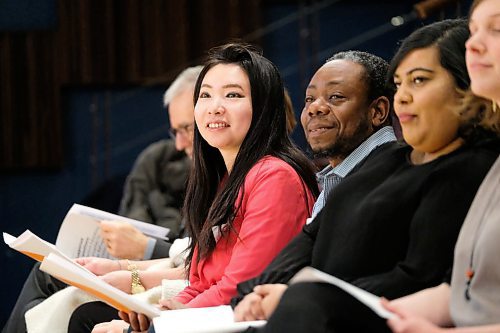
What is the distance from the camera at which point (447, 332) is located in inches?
62.2

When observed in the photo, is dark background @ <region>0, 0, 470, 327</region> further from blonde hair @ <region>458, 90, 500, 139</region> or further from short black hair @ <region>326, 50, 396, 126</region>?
blonde hair @ <region>458, 90, 500, 139</region>

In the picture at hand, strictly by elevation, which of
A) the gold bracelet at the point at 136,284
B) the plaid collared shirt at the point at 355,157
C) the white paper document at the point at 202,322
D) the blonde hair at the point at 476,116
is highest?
the blonde hair at the point at 476,116

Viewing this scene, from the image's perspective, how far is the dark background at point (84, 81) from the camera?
17.6 feet

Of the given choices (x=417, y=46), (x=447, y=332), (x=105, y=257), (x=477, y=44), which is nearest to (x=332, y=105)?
(x=417, y=46)

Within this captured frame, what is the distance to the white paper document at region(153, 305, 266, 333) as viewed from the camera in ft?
6.21

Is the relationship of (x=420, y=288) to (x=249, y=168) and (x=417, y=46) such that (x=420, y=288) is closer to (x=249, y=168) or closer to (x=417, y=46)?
(x=417, y=46)

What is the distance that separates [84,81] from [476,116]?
12.4ft

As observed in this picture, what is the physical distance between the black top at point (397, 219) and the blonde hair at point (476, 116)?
1.6 inches

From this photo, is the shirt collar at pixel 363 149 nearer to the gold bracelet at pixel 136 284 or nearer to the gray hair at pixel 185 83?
the gold bracelet at pixel 136 284

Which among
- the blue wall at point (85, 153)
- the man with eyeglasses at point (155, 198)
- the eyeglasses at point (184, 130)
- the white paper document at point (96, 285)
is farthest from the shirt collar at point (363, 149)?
the blue wall at point (85, 153)

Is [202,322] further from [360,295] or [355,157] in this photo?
[355,157]

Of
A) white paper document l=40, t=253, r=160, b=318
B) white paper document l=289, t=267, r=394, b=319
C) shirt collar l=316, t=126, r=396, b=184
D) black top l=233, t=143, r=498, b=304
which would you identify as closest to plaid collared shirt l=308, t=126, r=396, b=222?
shirt collar l=316, t=126, r=396, b=184

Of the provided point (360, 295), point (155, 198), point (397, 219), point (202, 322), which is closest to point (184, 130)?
point (155, 198)

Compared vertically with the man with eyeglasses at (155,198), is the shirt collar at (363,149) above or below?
above
